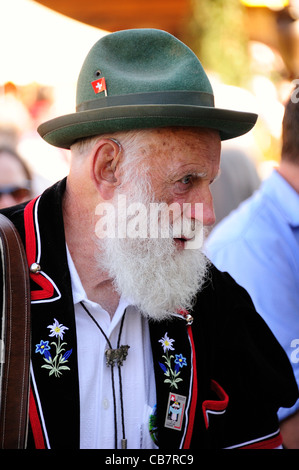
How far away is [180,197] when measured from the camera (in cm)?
209

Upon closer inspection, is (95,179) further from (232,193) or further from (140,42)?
(232,193)

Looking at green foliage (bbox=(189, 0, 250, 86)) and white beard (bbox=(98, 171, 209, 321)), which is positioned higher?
green foliage (bbox=(189, 0, 250, 86))

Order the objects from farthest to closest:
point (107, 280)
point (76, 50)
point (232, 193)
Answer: point (76, 50), point (232, 193), point (107, 280)

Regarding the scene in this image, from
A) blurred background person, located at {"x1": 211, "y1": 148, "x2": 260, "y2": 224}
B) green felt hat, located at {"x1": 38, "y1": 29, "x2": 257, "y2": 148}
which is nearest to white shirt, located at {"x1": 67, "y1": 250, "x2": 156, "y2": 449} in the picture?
green felt hat, located at {"x1": 38, "y1": 29, "x2": 257, "y2": 148}

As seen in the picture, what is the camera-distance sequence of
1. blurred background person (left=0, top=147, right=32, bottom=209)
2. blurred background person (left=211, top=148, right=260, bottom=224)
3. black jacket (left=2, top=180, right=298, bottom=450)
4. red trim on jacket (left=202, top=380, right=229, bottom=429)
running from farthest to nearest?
blurred background person (left=211, top=148, right=260, bottom=224)
blurred background person (left=0, top=147, right=32, bottom=209)
red trim on jacket (left=202, top=380, right=229, bottom=429)
black jacket (left=2, top=180, right=298, bottom=450)

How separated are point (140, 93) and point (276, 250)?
1184 mm

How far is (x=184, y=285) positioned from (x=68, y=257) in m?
0.41

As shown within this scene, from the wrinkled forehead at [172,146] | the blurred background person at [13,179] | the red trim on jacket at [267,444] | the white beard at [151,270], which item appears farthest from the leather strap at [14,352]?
the blurred background person at [13,179]

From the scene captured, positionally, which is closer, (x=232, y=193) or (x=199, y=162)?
(x=199, y=162)

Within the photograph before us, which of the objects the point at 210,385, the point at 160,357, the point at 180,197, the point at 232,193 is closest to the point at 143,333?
the point at 160,357

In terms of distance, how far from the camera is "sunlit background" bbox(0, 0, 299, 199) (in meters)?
5.79

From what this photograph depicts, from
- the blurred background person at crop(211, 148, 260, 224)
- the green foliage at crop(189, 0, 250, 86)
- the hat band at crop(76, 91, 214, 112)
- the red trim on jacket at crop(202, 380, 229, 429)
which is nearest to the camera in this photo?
the hat band at crop(76, 91, 214, 112)

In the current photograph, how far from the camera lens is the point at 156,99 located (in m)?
2.04

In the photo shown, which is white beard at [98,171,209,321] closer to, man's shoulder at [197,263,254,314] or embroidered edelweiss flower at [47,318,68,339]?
man's shoulder at [197,263,254,314]
